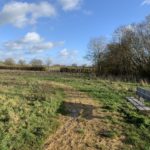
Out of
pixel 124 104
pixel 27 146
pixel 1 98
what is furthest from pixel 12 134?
pixel 124 104

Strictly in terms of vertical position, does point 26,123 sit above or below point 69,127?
above

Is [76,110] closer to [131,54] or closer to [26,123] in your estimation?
[26,123]

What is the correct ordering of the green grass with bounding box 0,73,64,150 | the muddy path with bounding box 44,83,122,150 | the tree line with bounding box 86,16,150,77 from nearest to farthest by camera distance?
the green grass with bounding box 0,73,64,150 < the muddy path with bounding box 44,83,122,150 < the tree line with bounding box 86,16,150,77

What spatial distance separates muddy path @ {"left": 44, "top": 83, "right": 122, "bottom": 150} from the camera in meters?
7.41

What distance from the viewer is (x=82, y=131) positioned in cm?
855

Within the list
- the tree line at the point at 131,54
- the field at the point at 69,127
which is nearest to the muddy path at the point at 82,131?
the field at the point at 69,127

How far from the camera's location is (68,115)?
10.5 metres

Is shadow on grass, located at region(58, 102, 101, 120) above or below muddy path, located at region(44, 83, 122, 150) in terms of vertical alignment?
above

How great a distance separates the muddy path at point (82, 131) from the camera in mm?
7410

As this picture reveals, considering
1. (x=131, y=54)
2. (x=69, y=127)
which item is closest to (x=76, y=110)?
(x=69, y=127)

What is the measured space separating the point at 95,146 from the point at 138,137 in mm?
1393

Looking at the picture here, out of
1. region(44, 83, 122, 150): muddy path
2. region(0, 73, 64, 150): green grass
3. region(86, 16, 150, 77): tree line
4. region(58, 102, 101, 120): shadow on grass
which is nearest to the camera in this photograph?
region(0, 73, 64, 150): green grass

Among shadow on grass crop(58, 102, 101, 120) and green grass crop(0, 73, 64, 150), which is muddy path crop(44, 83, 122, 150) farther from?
green grass crop(0, 73, 64, 150)

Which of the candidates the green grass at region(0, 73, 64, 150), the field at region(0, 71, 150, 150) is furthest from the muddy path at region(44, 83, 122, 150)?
the green grass at region(0, 73, 64, 150)
